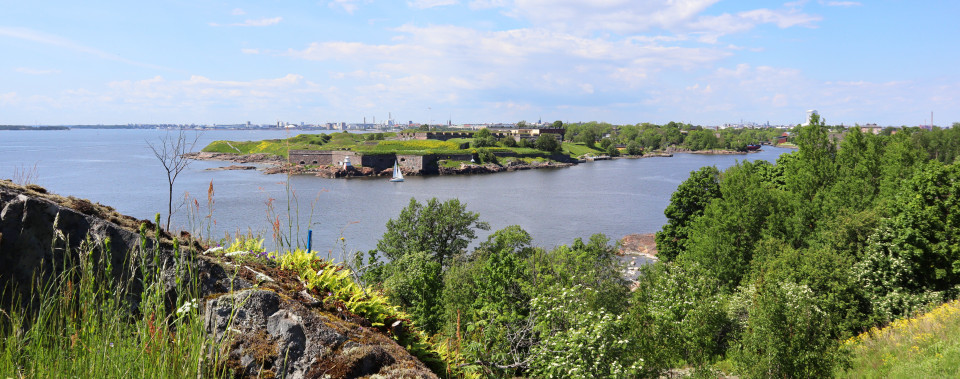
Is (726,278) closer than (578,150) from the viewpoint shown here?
Yes

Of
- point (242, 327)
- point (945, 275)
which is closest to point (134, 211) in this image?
point (242, 327)

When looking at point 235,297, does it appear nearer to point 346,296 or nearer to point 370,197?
point 346,296

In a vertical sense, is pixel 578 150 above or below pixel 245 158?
above

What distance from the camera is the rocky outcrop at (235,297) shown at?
3680 millimetres

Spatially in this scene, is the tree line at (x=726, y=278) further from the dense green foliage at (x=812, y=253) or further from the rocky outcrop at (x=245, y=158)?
the rocky outcrop at (x=245, y=158)

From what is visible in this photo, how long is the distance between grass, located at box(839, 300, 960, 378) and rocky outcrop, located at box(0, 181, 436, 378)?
11.3m

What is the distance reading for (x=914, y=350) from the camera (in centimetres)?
1242

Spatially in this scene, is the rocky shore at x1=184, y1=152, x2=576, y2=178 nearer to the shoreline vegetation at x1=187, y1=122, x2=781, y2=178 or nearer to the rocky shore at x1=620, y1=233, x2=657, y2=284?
the shoreline vegetation at x1=187, y1=122, x2=781, y2=178

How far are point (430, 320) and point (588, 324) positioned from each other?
17.4ft

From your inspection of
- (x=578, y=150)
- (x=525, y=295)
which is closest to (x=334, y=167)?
(x=578, y=150)

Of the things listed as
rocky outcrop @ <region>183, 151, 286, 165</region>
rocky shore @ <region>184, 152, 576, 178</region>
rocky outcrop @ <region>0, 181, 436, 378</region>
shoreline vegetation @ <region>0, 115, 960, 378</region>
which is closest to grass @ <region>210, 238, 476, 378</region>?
shoreline vegetation @ <region>0, 115, 960, 378</region>

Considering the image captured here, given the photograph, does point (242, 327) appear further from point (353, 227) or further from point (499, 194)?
point (499, 194)

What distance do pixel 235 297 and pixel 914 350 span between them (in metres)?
14.8

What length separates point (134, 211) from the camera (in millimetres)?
42688
